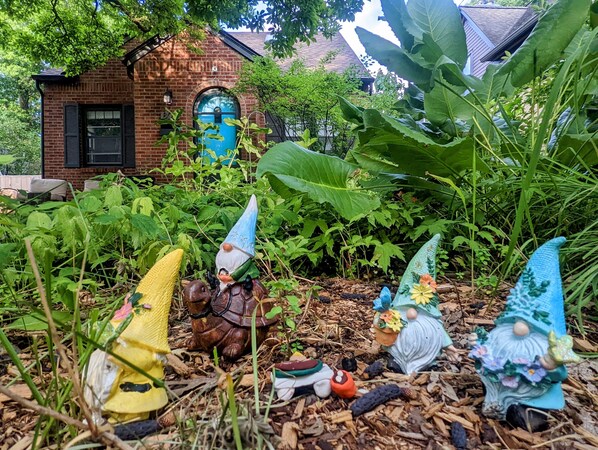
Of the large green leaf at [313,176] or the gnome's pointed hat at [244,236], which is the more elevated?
the large green leaf at [313,176]

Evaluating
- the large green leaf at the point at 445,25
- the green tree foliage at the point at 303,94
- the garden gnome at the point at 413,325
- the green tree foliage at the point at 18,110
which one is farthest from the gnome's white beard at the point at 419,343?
the green tree foliage at the point at 18,110

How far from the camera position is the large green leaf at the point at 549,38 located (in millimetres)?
1684

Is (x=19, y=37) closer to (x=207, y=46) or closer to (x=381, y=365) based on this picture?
(x=207, y=46)

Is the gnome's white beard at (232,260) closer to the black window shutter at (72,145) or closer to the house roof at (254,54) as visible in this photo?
the house roof at (254,54)

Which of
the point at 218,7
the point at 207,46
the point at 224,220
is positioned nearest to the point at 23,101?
the point at 207,46

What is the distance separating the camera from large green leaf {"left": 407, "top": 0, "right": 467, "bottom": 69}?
230cm

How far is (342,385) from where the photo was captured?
91cm

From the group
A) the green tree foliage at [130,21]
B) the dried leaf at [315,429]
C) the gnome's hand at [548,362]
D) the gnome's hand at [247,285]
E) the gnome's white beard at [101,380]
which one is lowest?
the dried leaf at [315,429]

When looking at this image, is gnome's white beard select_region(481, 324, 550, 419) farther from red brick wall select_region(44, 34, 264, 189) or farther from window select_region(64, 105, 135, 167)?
window select_region(64, 105, 135, 167)

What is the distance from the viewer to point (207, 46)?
928 cm

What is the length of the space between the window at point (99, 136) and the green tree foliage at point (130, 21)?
1294 mm

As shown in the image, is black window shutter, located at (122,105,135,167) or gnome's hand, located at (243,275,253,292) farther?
black window shutter, located at (122,105,135,167)

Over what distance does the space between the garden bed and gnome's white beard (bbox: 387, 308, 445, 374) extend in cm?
3

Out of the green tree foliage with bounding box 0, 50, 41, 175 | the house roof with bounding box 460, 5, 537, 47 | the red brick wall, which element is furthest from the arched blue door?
the green tree foliage with bounding box 0, 50, 41, 175
